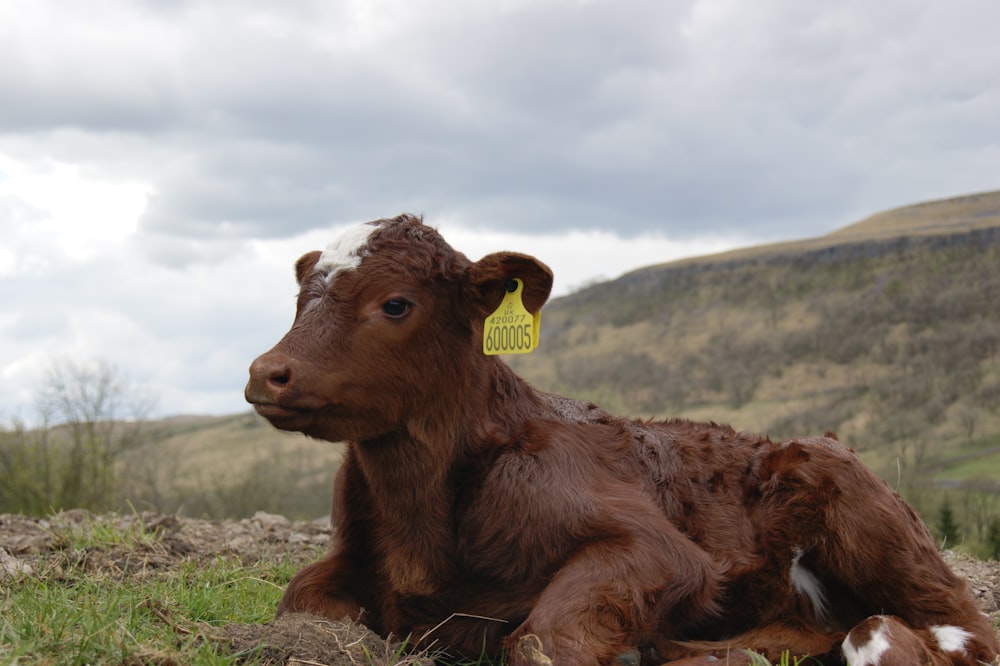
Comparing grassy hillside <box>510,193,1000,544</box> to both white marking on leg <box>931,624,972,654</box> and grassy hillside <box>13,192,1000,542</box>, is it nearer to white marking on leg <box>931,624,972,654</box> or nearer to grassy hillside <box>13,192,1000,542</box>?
grassy hillside <box>13,192,1000,542</box>

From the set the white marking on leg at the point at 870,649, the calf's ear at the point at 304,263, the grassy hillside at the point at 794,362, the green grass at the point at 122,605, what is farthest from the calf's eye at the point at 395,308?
the grassy hillside at the point at 794,362

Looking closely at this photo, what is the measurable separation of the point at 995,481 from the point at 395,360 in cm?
4793

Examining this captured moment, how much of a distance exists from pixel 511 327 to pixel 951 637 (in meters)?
3.09

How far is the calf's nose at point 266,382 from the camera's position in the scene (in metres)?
4.62

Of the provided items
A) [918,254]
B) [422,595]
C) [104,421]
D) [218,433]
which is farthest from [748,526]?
[918,254]

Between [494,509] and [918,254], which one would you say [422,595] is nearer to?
[494,509]

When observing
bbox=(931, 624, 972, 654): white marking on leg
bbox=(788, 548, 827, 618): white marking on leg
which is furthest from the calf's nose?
bbox=(931, 624, 972, 654): white marking on leg

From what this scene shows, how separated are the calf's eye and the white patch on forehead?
0.97ft

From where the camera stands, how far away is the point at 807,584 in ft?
18.8

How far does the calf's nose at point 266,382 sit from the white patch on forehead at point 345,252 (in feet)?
2.44

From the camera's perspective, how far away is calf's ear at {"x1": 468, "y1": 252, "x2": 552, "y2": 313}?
5262 mm

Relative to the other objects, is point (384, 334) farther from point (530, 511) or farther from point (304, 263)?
point (304, 263)

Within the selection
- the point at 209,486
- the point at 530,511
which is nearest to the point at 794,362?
the point at 209,486

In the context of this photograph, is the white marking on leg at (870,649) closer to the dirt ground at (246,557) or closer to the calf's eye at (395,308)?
the dirt ground at (246,557)
